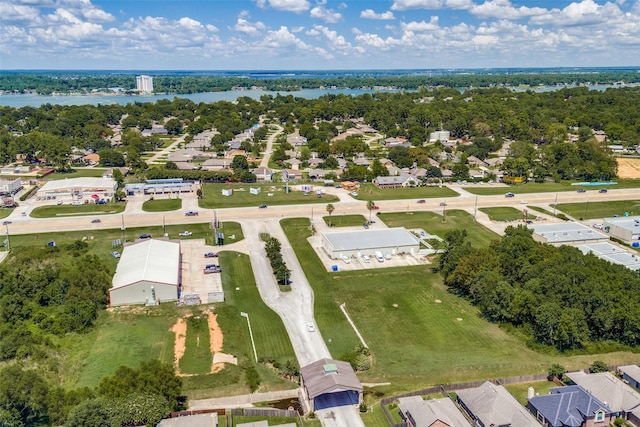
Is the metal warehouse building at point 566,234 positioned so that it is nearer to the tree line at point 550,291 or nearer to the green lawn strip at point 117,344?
the tree line at point 550,291

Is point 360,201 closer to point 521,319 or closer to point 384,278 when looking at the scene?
point 384,278

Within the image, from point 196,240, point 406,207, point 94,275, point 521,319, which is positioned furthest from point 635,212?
point 94,275

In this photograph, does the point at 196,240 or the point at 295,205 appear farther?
the point at 295,205

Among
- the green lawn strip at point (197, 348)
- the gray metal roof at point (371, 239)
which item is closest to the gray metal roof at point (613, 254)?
the gray metal roof at point (371, 239)

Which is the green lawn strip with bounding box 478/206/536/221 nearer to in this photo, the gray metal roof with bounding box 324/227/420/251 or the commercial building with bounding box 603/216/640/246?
the commercial building with bounding box 603/216/640/246

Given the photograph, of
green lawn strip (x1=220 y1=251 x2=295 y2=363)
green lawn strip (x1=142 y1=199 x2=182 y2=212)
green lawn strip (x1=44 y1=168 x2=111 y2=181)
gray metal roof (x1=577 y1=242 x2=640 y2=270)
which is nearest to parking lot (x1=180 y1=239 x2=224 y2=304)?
green lawn strip (x1=220 y1=251 x2=295 y2=363)

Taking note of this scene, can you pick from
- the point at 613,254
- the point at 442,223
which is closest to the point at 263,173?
the point at 442,223

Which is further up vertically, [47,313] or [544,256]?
[544,256]
